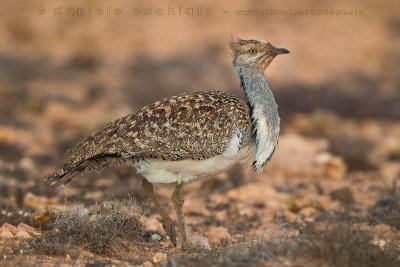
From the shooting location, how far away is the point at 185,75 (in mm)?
13719

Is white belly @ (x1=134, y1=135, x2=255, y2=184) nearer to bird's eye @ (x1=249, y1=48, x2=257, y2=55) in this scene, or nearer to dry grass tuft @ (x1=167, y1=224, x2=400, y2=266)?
bird's eye @ (x1=249, y1=48, x2=257, y2=55)

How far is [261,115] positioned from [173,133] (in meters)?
0.83

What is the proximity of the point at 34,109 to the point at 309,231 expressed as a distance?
8075 millimetres

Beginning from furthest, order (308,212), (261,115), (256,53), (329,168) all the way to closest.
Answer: (329,168), (308,212), (256,53), (261,115)

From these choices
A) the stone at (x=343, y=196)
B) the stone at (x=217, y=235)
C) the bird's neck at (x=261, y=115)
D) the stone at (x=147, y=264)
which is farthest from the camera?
the stone at (x=343, y=196)

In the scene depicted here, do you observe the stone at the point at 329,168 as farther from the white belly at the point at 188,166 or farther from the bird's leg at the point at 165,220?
the bird's leg at the point at 165,220

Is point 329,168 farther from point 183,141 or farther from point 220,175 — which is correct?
point 183,141

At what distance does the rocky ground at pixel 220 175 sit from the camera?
4.82 metres

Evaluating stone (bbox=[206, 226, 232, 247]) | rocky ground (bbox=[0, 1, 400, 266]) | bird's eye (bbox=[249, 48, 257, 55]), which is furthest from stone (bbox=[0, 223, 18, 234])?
bird's eye (bbox=[249, 48, 257, 55])

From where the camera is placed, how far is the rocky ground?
4820 millimetres

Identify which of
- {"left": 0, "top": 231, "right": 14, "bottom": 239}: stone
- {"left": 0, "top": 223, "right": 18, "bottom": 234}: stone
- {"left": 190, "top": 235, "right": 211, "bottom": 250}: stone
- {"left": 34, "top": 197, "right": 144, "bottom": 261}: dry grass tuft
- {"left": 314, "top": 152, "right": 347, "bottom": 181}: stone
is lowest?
{"left": 314, "top": 152, "right": 347, "bottom": 181}: stone

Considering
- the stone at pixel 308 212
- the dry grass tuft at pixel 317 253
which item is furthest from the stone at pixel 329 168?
the dry grass tuft at pixel 317 253

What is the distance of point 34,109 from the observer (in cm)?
1126

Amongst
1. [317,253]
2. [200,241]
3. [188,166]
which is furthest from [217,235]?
[317,253]
